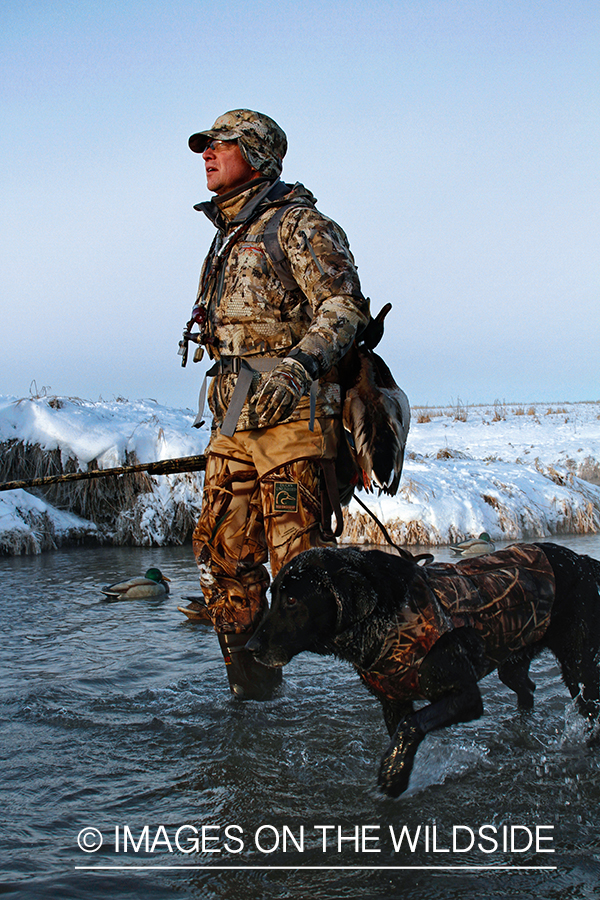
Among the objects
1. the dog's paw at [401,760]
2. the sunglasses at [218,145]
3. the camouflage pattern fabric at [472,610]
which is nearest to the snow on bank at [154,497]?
the camouflage pattern fabric at [472,610]

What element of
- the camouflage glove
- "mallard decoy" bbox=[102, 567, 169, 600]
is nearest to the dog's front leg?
the camouflage glove

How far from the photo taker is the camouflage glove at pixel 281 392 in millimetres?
2561

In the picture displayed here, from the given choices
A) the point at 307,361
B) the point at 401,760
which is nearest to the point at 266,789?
the point at 401,760

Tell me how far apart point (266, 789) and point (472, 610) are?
1.02m

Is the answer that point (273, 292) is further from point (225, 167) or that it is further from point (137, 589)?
point (137, 589)

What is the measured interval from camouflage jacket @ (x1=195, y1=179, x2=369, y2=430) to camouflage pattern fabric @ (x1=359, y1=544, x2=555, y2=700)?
938mm

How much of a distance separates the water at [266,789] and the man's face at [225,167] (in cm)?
260

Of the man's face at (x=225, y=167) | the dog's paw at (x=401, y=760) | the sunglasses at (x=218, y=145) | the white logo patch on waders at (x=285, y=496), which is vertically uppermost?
the sunglasses at (x=218, y=145)

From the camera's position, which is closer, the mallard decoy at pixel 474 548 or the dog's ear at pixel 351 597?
the dog's ear at pixel 351 597

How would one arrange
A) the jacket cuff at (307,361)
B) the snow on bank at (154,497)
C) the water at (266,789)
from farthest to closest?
the snow on bank at (154,497), the jacket cuff at (307,361), the water at (266,789)

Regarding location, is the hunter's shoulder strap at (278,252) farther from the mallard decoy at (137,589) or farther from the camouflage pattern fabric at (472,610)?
the mallard decoy at (137,589)

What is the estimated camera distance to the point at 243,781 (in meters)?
2.70

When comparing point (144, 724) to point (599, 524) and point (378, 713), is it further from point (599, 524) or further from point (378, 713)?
point (599, 524)

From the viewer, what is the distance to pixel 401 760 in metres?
2.39
